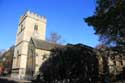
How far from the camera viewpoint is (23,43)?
182 ft

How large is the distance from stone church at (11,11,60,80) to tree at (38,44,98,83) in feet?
54.1

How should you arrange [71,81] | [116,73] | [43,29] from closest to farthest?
1. [71,81]
2. [116,73]
3. [43,29]

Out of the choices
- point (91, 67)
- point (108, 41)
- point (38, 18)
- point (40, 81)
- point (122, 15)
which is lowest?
point (40, 81)

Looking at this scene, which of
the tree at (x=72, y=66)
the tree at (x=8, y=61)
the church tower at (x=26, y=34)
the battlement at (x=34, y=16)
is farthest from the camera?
the tree at (x=8, y=61)

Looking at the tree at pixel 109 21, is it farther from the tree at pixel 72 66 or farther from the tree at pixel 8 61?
the tree at pixel 8 61

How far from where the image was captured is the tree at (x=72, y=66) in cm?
2725

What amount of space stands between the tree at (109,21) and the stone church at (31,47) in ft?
83.5

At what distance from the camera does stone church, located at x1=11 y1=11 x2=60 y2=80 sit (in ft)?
157

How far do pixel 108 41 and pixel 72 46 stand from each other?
7935mm

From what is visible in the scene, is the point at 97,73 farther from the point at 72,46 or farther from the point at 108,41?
the point at 108,41

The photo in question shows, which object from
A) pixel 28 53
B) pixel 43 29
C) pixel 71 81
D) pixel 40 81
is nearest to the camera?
pixel 71 81

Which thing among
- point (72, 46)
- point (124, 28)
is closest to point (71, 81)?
point (72, 46)

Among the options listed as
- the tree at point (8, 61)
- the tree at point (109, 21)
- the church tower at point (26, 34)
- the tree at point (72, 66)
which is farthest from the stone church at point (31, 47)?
the tree at point (109, 21)

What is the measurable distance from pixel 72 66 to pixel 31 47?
1079 inches
